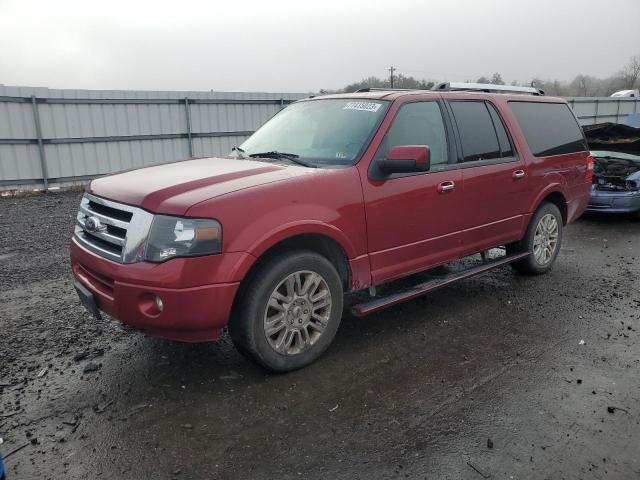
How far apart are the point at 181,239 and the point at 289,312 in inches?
35.4

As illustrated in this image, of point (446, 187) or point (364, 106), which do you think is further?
point (446, 187)

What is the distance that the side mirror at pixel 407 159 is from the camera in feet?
12.1

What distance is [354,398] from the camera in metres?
3.29

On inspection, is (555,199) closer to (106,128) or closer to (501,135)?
(501,135)

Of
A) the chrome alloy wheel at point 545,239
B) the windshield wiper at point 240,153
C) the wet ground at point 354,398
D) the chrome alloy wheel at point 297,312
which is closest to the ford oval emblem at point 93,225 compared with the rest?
the wet ground at point 354,398

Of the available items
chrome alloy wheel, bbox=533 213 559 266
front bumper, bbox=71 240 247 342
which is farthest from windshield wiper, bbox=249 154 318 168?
chrome alloy wheel, bbox=533 213 559 266

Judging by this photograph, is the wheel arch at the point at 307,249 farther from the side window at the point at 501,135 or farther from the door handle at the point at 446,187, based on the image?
the side window at the point at 501,135

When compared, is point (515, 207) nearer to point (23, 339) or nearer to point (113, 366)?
point (113, 366)

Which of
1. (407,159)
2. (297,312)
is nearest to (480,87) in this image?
(407,159)

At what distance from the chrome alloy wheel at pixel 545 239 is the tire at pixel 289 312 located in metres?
2.94

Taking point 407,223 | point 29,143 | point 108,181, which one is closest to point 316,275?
point 407,223

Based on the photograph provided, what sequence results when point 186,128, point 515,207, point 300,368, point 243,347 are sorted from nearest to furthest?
1. point 243,347
2. point 300,368
3. point 515,207
4. point 186,128

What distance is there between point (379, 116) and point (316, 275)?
4.57 ft

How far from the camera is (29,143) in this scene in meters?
11.8
